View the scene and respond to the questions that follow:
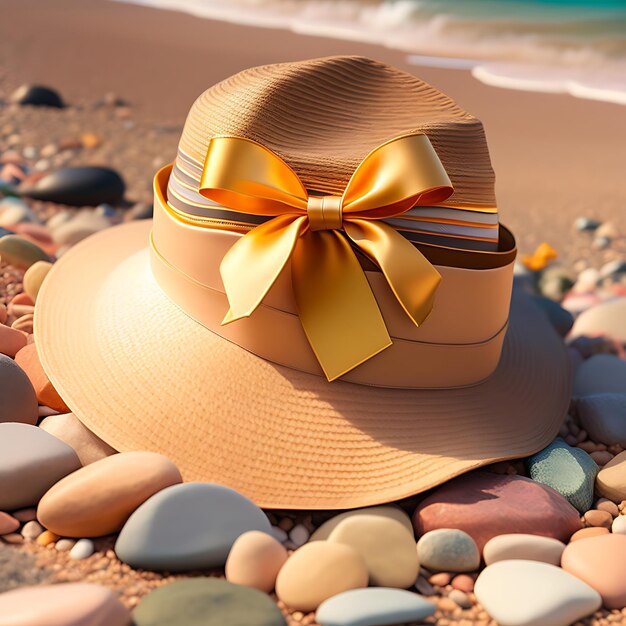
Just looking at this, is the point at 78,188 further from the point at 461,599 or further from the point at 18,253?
the point at 461,599

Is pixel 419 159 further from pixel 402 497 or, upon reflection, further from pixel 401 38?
pixel 401 38

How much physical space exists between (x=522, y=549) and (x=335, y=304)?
0.66 metres

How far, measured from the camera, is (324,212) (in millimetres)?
2027

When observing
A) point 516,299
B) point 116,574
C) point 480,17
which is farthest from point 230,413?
point 480,17

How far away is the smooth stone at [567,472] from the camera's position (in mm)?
2217

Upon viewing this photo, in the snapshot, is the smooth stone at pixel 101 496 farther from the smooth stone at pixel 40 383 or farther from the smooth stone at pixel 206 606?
the smooth stone at pixel 40 383

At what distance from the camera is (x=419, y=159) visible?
204cm

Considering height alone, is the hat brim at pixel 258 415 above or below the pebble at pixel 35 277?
above

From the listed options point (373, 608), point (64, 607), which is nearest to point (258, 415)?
point (373, 608)

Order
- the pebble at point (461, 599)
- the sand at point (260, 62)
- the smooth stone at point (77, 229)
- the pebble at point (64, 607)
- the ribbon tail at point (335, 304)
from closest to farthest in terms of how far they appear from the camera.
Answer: the pebble at point (64, 607)
the pebble at point (461, 599)
the ribbon tail at point (335, 304)
the smooth stone at point (77, 229)
the sand at point (260, 62)

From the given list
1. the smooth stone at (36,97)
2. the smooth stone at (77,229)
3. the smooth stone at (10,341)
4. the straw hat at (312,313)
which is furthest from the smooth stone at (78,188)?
the straw hat at (312,313)

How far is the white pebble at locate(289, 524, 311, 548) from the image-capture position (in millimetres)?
1964

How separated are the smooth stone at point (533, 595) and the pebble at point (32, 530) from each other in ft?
2.97

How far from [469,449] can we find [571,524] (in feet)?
0.92
